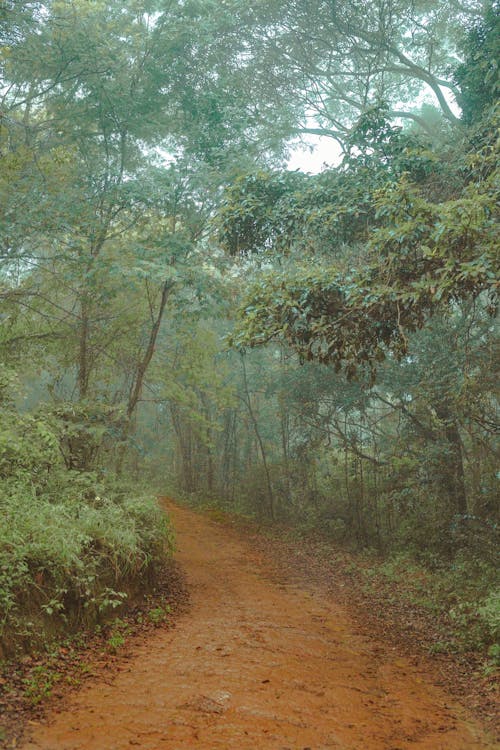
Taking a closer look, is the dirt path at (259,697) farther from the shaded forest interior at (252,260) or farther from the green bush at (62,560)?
the shaded forest interior at (252,260)

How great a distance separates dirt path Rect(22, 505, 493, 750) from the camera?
4.04 metres

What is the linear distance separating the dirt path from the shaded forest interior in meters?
0.96

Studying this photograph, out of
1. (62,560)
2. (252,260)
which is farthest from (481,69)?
(62,560)

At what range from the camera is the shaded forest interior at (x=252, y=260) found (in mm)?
6340

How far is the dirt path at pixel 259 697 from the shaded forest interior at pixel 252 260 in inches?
37.9

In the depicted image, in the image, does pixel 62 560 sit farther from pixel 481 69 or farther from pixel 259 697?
pixel 481 69

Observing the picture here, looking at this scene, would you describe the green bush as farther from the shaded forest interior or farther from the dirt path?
the dirt path

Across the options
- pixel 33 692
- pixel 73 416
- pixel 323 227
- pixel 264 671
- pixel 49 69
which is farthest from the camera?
pixel 49 69

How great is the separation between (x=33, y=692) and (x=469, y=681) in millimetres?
3959

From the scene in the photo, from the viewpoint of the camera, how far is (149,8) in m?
11.2

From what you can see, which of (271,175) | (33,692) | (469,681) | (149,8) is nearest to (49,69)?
(149,8)

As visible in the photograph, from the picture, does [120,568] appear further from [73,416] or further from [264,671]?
[73,416]

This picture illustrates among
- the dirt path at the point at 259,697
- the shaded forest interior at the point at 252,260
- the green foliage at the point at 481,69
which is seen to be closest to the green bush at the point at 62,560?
the shaded forest interior at the point at 252,260

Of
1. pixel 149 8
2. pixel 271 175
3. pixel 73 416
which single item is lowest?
pixel 73 416
